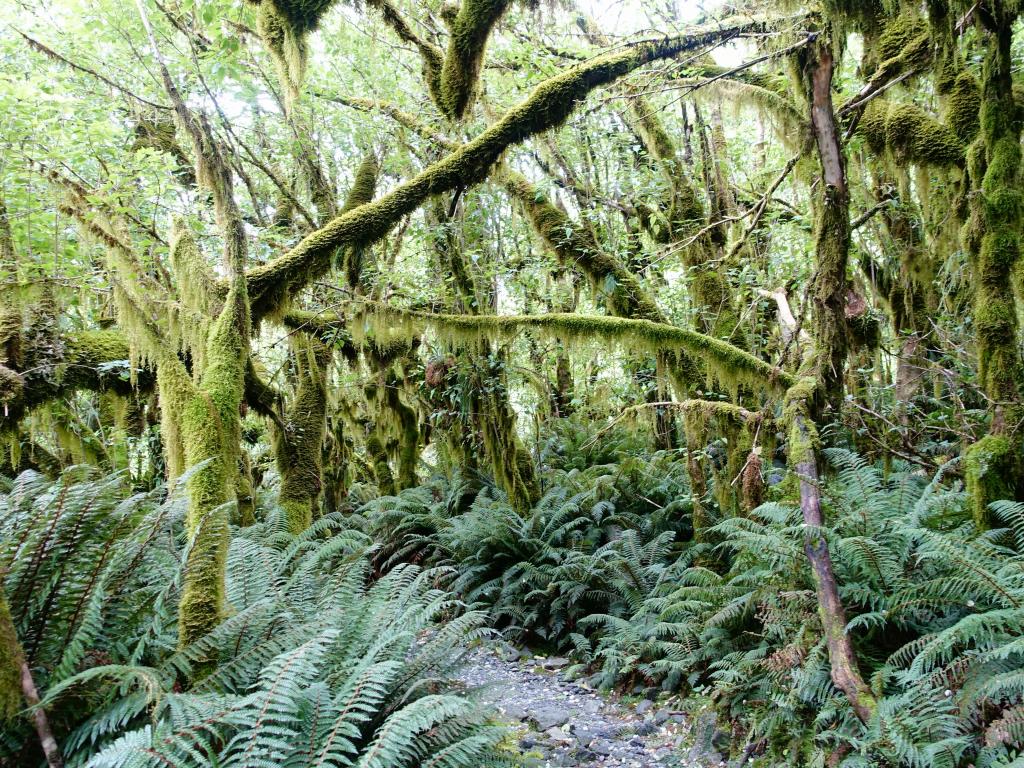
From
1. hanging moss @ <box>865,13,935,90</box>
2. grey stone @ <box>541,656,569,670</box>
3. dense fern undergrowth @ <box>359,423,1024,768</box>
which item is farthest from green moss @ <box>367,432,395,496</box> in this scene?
hanging moss @ <box>865,13,935,90</box>

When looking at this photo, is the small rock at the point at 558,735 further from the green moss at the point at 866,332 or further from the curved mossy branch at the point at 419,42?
the curved mossy branch at the point at 419,42

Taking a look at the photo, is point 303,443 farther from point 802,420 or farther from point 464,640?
point 802,420

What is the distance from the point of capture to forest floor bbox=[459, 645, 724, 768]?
14.9 feet

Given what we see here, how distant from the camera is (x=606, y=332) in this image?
588 centimetres

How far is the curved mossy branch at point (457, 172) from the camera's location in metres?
5.09

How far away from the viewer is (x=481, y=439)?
1005 cm

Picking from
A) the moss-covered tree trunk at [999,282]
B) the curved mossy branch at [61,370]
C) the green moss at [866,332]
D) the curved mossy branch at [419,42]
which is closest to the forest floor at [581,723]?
the moss-covered tree trunk at [999,282]

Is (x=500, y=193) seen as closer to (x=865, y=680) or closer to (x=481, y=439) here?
(x=481, y=439)

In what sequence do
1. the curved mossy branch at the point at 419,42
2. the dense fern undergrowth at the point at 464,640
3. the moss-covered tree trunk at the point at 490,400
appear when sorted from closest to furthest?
1. the dense fern undergrowth at the point at 464,640
2. the curved mossy branch at the point at 419,42
3. the moss-covered tree trunk at the point at 490,400

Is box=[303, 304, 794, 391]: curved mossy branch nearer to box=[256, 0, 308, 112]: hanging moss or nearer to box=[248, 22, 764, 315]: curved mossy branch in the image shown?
box=[248, 22, 764, 315]: curved mossy branch

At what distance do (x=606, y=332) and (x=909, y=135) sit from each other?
3458 millimetres

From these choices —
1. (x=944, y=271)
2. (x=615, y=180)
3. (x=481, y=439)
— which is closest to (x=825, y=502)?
(x=944, y=271)

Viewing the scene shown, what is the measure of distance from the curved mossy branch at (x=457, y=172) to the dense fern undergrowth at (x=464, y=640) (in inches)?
80.0

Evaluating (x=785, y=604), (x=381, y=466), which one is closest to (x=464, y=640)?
(x=785, y=604)
